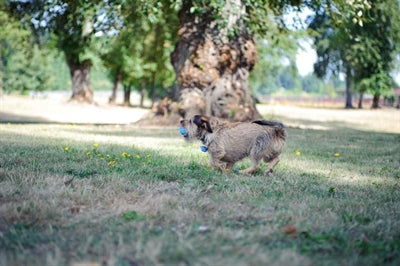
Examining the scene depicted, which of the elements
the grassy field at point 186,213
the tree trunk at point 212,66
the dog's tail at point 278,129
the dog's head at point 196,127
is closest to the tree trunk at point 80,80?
the tree trunk at point 212,66

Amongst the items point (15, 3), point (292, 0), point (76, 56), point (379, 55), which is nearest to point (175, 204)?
point (292, 0)

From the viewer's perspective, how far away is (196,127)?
5.73 metres

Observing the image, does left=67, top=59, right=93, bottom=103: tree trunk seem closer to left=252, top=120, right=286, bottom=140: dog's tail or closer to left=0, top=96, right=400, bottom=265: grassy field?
left=0, top=96, right=400, bottom=265: grassy field

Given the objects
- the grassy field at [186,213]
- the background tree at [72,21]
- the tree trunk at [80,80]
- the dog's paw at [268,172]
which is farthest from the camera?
the tree trunk at [80,80]

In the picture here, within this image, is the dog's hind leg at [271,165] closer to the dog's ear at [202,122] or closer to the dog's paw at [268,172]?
the dog's paw at [268,172]

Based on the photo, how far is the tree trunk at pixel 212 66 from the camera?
522 inches

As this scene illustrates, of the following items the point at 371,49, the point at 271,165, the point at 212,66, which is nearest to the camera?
the point at 271,165

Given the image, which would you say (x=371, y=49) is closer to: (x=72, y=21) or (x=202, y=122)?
(x=72, y=21)

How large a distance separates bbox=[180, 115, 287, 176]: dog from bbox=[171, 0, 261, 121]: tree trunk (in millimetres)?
7325

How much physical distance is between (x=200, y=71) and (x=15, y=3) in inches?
350

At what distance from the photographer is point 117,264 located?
260 centimetres

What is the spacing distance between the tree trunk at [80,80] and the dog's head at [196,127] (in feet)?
84.9

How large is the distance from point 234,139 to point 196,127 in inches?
21.5

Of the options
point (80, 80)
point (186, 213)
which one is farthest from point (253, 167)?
point (80, 80)
